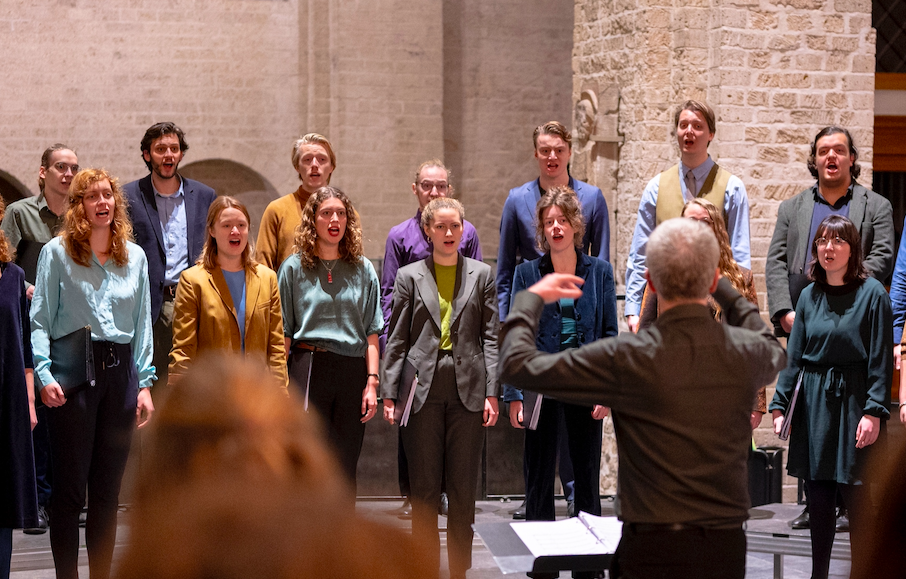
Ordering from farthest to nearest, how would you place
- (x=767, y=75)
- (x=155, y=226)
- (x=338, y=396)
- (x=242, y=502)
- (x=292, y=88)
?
(x=292, y=88), (x=767, y=75), (x=155, y=226), (x=338, y=396), (x=242, y=502)

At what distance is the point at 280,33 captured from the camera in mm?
13266

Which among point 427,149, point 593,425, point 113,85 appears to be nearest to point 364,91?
point 427,149

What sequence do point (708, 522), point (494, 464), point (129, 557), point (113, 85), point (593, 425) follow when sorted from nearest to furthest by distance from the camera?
point (129, 557), point (708, 522), point (593, 425), point (494, 464), point (113, 85)

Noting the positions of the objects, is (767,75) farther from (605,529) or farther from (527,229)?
(605,529)

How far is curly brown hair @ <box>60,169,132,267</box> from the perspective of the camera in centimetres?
414

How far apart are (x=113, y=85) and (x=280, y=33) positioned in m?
2.13

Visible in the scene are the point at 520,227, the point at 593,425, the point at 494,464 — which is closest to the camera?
the point at 593,425

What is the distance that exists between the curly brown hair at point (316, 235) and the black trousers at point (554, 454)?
1.08 metres

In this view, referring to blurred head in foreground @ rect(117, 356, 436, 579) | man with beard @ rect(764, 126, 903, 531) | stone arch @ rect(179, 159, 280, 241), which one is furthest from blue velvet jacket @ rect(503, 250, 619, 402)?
stone arch @ rect(179, 159, 280, 241)

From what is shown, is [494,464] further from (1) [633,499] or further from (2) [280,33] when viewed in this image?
(2) [280,33]

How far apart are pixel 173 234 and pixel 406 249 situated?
108cm

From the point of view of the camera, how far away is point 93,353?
13.4ft

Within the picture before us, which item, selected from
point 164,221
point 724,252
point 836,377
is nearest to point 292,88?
point 164,221

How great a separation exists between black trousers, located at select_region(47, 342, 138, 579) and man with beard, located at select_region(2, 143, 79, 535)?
49.3 inches
